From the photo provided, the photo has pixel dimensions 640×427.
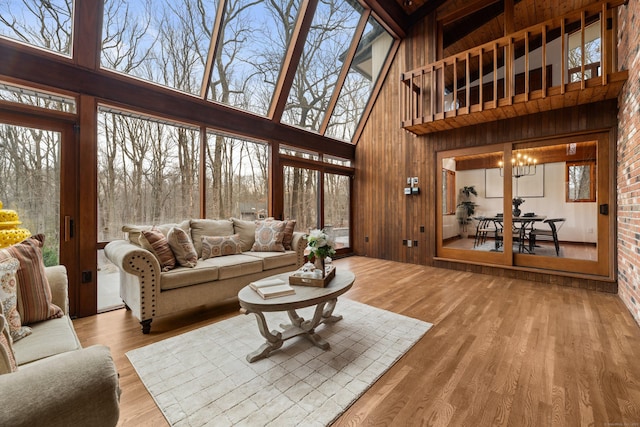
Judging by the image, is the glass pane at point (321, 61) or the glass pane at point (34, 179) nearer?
the glass pane at point (34, 179)

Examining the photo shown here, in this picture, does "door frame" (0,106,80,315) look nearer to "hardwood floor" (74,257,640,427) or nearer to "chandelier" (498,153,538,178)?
"hardwood floor" (74,257,640,427)

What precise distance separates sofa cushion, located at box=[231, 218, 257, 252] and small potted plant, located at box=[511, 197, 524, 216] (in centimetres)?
405

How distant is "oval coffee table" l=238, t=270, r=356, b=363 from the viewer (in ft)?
6.18

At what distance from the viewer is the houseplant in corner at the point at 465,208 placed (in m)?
4.86

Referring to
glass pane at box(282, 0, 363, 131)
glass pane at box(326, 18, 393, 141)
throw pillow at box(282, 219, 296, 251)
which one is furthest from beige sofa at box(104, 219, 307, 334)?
glass pane at box(326, 18, 393, 141)

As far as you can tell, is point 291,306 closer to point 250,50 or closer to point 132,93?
point 132,93

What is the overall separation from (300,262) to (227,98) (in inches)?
106

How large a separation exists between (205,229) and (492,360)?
3.27 meters

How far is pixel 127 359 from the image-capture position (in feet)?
6.71

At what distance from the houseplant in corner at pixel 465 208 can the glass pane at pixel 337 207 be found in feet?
7.80

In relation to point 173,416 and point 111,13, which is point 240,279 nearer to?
point 173,416

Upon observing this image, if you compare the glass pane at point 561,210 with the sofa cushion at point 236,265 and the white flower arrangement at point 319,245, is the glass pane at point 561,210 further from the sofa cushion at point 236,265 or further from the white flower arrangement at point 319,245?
the sofa cushion at point 236,265

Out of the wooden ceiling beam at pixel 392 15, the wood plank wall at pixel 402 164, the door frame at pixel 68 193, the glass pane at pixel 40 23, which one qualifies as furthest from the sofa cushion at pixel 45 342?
the wooden ceiling beam at pixel 392 15

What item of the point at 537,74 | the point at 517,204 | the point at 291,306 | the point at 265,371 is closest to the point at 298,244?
the point at 291,306
